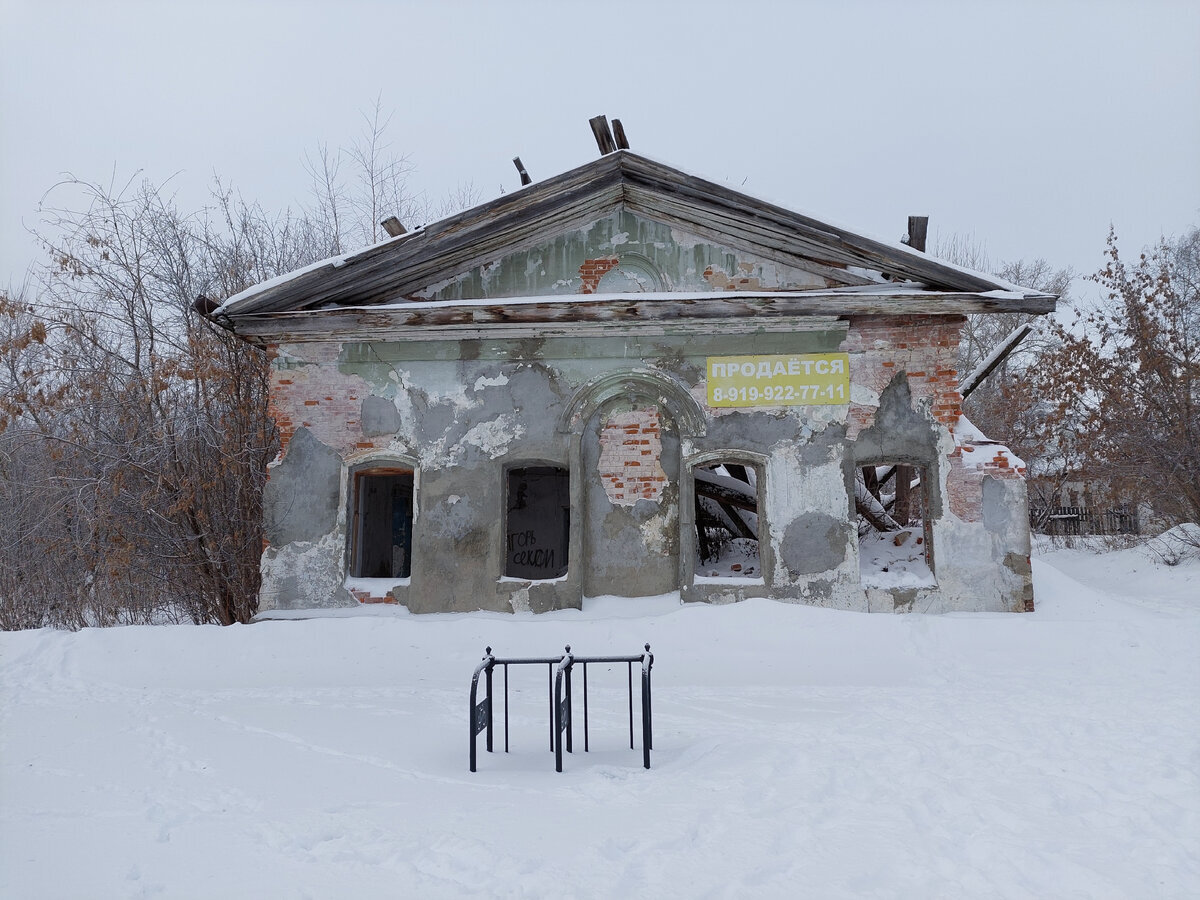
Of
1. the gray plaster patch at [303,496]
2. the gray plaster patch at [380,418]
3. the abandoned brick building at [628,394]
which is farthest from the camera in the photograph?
the gray plaster patch at [380,418]

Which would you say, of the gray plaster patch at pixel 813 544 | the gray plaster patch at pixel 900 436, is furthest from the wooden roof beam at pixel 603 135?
the gray plaster patch at pixel 813 544

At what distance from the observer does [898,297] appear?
31.4 feet

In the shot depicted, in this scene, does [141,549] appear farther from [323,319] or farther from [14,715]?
[14,715]

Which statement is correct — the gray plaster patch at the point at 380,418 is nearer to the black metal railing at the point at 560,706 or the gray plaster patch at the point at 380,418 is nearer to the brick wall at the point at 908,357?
the black metal railing at the point at 560,706

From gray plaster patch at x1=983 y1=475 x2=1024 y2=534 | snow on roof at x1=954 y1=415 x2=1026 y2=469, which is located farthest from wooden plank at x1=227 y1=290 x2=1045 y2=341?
gray plaster patch at x1=983 y1=475 x2=1024 y2=534

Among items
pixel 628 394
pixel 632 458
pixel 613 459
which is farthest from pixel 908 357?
pixel 613 459

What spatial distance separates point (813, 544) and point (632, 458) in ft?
8.31

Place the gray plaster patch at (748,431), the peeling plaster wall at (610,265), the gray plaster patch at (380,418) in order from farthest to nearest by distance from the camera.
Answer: the peeling plaster wall at (610,265) → the gray plaster patch at (380,418) → the gray plaster patch at (748,431)

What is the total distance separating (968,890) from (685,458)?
6.89 metres

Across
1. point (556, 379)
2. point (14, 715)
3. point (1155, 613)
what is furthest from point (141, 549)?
point (1155, 613)

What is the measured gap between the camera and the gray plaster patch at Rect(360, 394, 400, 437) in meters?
10.3

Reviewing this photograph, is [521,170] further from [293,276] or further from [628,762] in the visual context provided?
[628,762]

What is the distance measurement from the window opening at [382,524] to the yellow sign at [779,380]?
4425 mm

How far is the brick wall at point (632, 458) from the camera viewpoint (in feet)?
32.8
